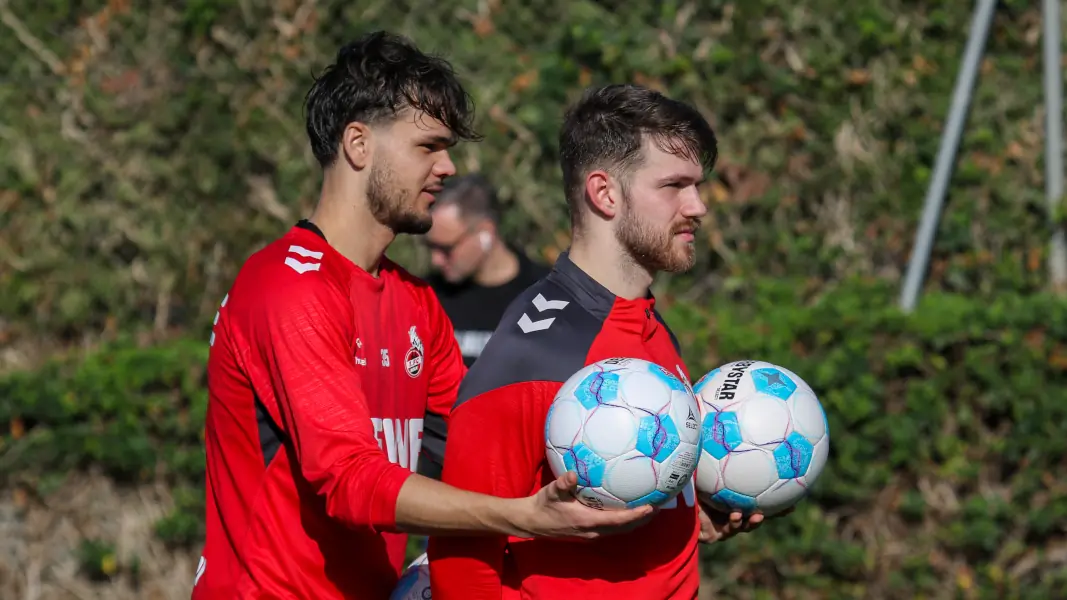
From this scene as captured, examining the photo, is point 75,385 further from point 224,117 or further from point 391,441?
point 391,441

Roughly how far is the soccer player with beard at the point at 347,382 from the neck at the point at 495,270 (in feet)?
11.4

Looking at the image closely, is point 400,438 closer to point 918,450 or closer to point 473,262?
point 473,262

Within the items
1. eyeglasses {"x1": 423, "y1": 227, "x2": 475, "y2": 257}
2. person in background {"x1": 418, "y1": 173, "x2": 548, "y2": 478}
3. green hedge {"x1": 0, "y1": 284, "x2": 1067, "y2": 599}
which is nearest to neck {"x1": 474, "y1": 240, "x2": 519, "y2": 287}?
person in background {"x1": 418, "y1": 173, "x2": 548, "y2": 478}

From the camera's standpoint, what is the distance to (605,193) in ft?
12.6

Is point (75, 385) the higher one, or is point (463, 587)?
point (463, 587)

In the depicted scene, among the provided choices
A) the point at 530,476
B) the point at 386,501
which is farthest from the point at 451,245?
the point at 386,501

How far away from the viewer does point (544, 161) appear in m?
9.00

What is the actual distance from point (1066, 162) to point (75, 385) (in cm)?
645

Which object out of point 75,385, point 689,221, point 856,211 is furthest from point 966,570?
point 75,385

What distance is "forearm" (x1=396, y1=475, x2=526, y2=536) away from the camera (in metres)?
3.30

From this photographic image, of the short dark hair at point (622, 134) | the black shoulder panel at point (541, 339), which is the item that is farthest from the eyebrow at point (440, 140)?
the black shoulder panel at point (541, 339)

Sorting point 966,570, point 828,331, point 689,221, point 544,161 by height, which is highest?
point 689,221

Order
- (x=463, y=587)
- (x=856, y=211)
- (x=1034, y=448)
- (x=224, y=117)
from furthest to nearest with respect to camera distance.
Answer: (x=224, y=117) → (x=856, y=211) → (x=1034, y=448) → (x=463, y=587)

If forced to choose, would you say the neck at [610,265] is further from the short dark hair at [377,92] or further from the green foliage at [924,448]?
the green foliage at [924,448]
